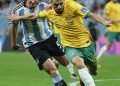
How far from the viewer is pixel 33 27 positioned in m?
12.9

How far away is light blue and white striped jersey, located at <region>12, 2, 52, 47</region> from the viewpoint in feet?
42.1

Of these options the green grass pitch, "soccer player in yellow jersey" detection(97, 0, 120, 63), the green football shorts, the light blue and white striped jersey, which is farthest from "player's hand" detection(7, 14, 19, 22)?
"soccer player in yellow jersey" detection(97, 0, 120, 63)

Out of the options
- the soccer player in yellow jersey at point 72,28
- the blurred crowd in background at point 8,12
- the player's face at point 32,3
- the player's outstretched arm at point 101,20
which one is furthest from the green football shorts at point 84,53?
the blurred crowd in background at point 8,12

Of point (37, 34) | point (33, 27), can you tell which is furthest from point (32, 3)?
point (37, 34)

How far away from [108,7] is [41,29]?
25.8ft

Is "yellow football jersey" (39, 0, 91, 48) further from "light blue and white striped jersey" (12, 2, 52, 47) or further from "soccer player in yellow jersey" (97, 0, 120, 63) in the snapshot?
"soccer player in yellow jersey" (97, 0, 120, 63)

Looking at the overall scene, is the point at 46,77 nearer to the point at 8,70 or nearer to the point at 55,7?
the point at 8,70

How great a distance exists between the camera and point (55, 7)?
11.6 meters

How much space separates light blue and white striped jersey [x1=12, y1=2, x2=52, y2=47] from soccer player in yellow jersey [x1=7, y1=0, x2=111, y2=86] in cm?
85

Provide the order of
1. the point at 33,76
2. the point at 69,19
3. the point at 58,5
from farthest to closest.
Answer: the point at 33,76
the point at 69,19
the point at 58,5

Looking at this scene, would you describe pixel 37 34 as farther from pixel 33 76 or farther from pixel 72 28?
pixel 33 76

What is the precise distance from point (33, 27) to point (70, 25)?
124 cm

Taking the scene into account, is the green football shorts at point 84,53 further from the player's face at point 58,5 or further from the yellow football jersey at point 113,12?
the yellow football jersey at point 113,12

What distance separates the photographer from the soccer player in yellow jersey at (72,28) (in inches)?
457
